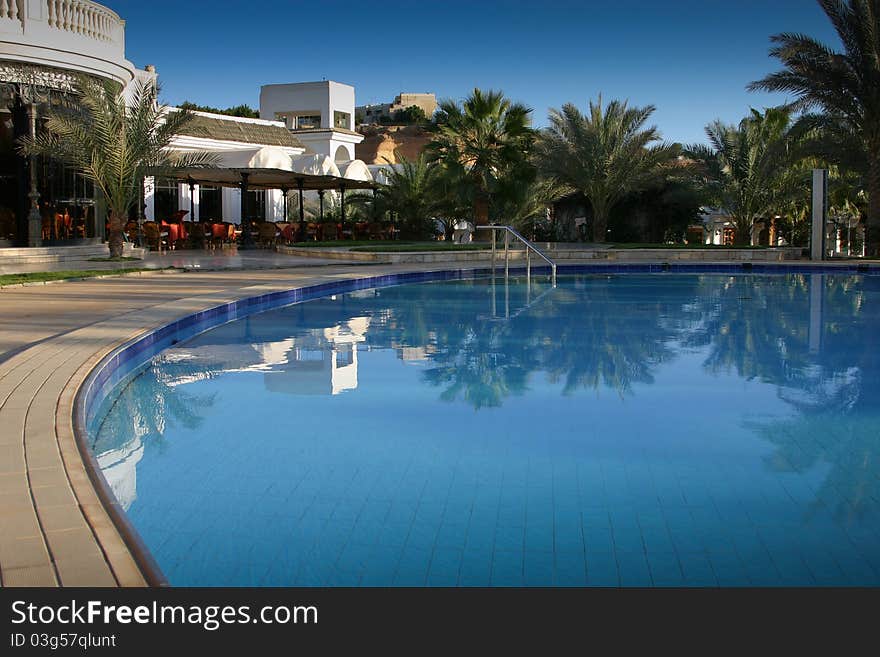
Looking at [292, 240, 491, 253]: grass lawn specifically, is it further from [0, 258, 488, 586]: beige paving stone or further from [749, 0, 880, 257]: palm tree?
[0, 258, 488, 586]: beige paving stone

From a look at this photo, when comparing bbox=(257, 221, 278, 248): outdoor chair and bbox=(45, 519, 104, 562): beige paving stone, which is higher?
bbox=(257, 221, 278, 248): outdoor chair

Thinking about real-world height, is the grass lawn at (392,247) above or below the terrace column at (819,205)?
below

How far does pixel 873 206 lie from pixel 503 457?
19915 millimetres

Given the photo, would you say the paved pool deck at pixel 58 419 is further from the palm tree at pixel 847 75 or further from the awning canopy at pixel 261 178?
the palm tree at pixel 847 75

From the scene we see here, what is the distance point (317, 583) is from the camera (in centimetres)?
324

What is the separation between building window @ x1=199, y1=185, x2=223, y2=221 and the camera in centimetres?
3098

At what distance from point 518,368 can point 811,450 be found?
2.89 m

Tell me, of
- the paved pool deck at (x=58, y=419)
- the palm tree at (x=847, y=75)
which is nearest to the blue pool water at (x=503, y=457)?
the paved pool deck at (x=58, y=419)

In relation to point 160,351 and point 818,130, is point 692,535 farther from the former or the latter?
point 818,130

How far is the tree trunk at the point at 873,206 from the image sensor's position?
69.6 ft

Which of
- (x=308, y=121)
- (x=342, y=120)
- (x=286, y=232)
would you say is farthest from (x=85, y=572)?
(x=342, y=120)

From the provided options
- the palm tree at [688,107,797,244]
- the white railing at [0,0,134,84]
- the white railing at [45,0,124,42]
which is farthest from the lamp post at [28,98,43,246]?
the palm tree at [688,107,797,244]

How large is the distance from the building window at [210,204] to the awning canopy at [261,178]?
15.3 ft

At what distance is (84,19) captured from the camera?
53.5ft
